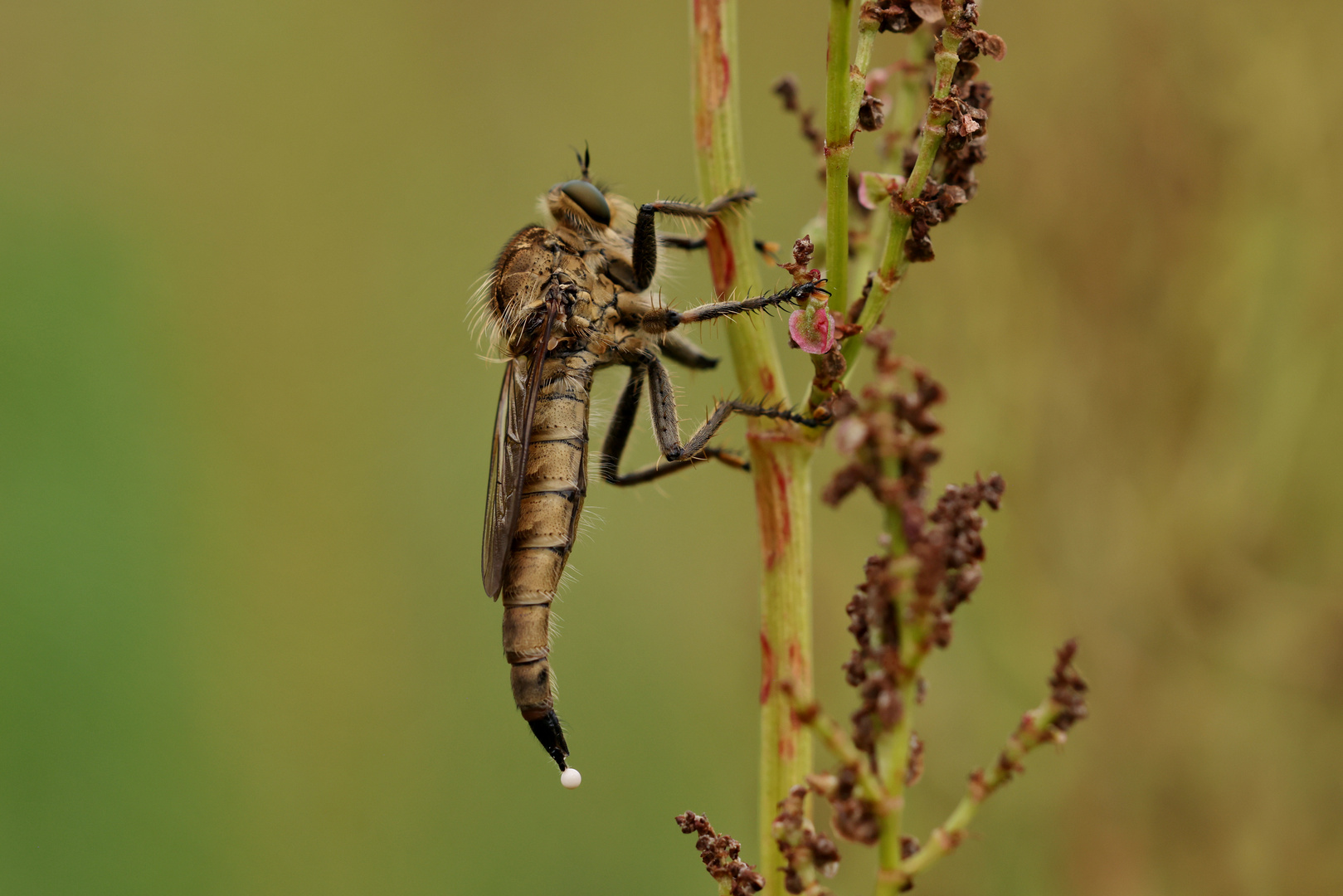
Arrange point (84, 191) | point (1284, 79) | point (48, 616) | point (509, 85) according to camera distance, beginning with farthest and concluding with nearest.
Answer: point (509, 85) < point (84, 191) < point (48, 616) < point (1284, 79)

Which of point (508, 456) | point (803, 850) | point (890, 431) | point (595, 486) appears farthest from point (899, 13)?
point (595, 486)

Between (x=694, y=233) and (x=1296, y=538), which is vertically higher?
(x=694, y=233)

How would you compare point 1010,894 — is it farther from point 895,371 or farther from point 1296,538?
point 895,371

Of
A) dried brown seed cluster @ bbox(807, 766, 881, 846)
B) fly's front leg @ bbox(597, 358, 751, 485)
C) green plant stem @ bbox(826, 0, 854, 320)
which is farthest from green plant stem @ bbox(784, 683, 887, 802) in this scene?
fly's front leg @ bbox(597, 358, 751, 485)

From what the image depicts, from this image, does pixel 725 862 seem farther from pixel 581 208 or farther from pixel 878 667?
pixel 581 208

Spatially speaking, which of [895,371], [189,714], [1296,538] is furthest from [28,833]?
[1296,538]

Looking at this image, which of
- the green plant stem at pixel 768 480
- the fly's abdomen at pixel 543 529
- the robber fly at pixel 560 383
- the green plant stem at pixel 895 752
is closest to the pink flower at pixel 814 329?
the green plant stem at pixel 768 480

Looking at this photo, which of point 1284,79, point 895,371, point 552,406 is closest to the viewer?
point 895,371
